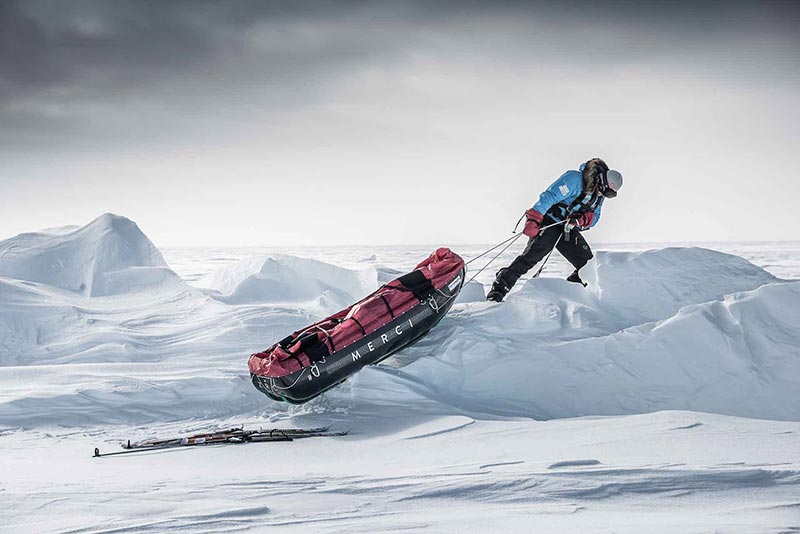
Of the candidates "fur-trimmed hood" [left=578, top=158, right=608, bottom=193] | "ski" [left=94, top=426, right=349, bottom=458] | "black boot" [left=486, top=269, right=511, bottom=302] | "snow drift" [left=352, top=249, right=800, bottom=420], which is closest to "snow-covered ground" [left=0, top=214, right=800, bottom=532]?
"snow drift" [left=352, top=249, right=800, bottom=420]

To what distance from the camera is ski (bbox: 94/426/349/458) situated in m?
4.28

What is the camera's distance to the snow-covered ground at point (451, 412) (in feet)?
9.29

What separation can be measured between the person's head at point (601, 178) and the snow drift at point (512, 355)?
928 mm

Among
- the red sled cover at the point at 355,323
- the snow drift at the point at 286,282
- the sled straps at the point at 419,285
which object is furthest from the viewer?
the snow drift at the point at 286,282

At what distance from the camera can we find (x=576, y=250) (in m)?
6.91

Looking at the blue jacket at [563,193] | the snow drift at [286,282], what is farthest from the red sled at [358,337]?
the snow drift at [286,282]

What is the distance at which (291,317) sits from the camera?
310 inches

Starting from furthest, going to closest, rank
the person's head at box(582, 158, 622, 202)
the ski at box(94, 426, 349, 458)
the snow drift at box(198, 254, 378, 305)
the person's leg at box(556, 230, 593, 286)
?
the snow drift at box(198, 254, 378, 305)
the person's leg at box(556, 230, 593, 286)
the person's head at box(582, 158, 622, 202)
the ski at box(94, 426, 349, 458)

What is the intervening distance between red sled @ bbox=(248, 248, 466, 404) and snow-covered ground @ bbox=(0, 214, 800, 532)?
211 millimetres

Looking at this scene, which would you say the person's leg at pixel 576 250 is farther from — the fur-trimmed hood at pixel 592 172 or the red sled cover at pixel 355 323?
the red sled cover at pixel 355 323

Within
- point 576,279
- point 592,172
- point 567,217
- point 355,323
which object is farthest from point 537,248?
point 355,323

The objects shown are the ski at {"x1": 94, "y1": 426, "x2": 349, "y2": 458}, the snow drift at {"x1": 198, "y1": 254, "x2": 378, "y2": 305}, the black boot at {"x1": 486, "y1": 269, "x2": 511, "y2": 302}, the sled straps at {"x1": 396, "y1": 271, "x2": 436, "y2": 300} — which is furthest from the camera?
the snow drift at {"x1": 198, "y1": 254, "x2": 378, "y2": 305}

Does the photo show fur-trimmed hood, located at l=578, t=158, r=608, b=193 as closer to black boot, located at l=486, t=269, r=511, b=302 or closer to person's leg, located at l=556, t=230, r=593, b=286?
person's leg, located at l=556, t=230, r=593, b=286

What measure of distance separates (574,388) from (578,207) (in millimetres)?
2199
